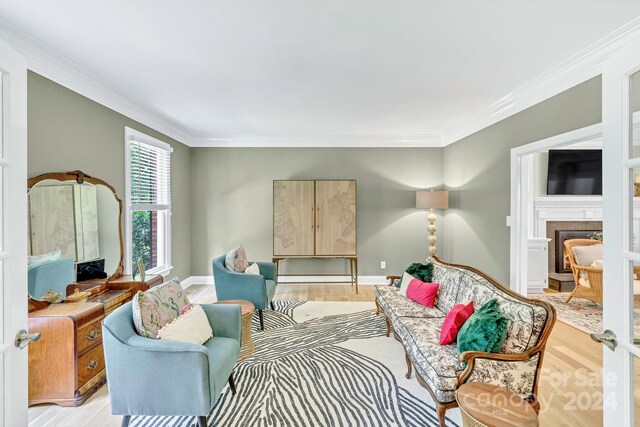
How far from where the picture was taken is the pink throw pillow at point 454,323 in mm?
2016

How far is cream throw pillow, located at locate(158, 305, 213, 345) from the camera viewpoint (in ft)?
6.06

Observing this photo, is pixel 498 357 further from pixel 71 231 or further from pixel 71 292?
pixel 71 231

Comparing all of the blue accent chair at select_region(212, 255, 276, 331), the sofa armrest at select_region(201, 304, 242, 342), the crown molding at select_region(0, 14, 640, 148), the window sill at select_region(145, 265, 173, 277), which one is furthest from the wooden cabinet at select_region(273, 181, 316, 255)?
the sofa armrest at select_region(201, 304, 242, 342)

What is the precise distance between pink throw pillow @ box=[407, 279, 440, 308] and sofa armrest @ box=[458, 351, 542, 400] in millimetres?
1095

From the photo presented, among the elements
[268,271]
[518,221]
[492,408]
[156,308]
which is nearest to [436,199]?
[518,221]

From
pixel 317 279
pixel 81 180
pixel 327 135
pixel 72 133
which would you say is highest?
pixel 327 135

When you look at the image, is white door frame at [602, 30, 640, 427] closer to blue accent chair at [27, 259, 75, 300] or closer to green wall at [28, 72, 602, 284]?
blue accent chair at [27, 259, 75, 300]

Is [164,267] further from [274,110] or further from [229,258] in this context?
[274,110]

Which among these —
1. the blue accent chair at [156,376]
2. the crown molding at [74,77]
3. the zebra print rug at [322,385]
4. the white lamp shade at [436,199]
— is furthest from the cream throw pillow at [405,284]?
the crown molding at [74,77]

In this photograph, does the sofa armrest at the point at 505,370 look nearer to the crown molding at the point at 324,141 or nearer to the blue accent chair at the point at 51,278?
the blue accent chair at the point at 51,278

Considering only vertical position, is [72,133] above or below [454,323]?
above

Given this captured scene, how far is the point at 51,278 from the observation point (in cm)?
232

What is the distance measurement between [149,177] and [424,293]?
147 inches

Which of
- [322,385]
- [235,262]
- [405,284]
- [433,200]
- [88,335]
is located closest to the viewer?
[88,335]
